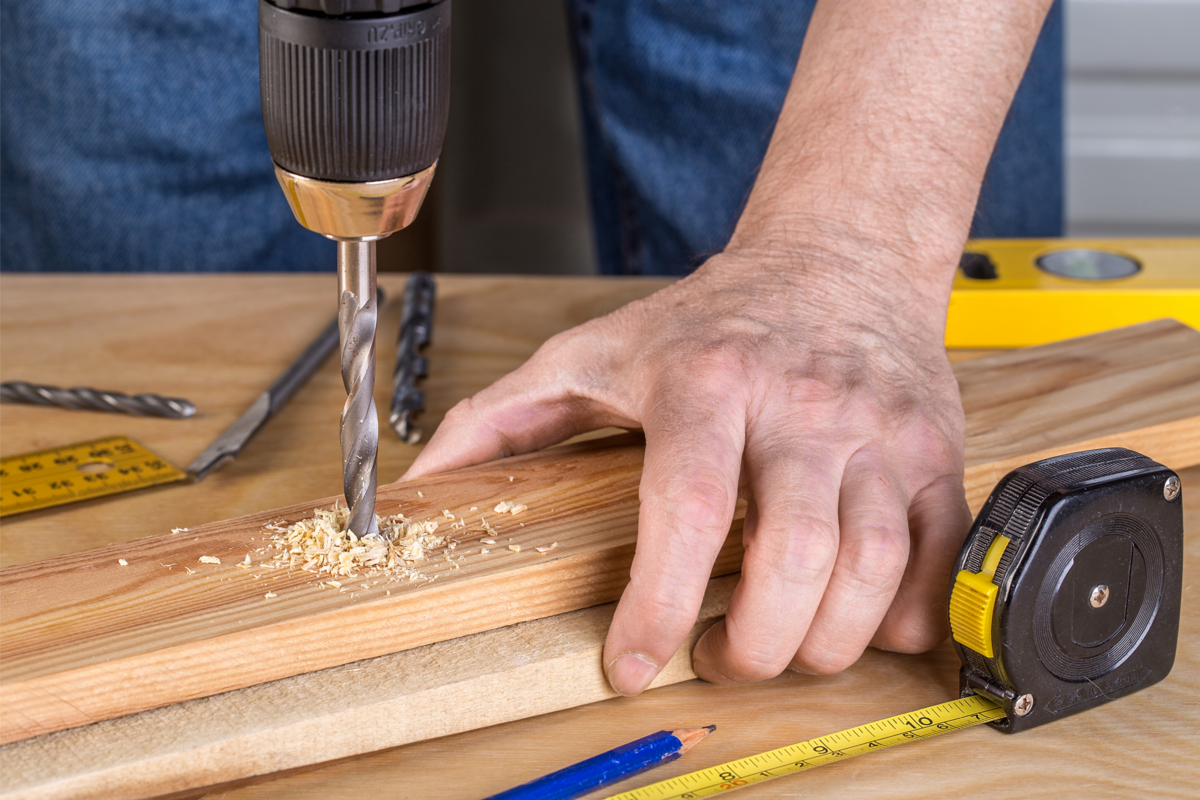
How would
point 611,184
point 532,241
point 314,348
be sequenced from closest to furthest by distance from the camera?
point 314,348 < point 611,184 < point 532,241

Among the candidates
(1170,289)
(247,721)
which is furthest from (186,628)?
(1170,289)

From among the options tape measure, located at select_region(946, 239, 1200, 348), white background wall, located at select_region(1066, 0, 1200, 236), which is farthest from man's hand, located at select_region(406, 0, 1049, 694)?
white background wall, located at select_region(1066, 0, 1200, 236)

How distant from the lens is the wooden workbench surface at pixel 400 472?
23.9 inches

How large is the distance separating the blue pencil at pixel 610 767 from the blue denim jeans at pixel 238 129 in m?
0.89

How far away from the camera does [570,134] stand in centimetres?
275

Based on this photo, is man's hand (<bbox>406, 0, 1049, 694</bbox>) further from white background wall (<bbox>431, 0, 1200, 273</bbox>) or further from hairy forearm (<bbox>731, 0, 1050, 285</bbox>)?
white background wall (<bbox>431, 0, 1200, 273</bbox>)

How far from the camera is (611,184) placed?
5.47ft

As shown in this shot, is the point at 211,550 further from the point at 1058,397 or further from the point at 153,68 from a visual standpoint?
the point at 153,68

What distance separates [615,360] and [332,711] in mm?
327

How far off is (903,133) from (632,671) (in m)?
0.54

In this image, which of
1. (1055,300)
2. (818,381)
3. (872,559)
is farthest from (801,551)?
(1055,300)

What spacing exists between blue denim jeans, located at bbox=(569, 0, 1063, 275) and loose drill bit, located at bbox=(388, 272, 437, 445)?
39 cm

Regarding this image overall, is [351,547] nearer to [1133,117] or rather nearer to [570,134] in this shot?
[570,134]

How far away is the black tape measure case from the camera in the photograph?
0.60 metres
